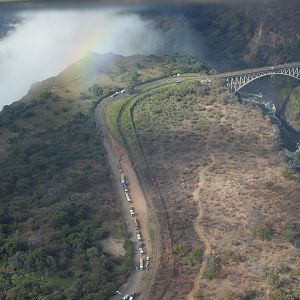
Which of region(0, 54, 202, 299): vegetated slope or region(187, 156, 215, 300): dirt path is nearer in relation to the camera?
region(187, 156, 215, 300): dirt path

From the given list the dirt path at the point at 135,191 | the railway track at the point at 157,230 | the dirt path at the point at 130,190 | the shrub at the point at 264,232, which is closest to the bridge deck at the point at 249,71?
the dirt path at the point at 130,190

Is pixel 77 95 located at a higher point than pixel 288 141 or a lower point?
higher

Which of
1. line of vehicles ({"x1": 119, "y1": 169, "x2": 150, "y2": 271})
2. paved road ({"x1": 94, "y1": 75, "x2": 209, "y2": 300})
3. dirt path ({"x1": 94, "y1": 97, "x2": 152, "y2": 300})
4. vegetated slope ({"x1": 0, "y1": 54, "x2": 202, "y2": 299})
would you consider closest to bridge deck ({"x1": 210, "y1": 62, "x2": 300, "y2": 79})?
paved road ({"x1": 94, "y1": 75, "x2": 209, "y2": 300})

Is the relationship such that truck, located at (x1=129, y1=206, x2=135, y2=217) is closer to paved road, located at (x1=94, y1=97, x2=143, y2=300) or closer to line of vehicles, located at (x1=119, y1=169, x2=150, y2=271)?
line of vehicles, located at (x1=119, y1=169, x2=150, y2=271)

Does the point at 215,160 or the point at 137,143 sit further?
the point at 137,143

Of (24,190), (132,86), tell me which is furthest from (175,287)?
(132,86)

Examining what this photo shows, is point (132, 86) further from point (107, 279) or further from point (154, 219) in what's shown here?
point (107, 279)

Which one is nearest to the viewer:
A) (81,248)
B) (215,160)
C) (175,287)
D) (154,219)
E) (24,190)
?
(175,287)
